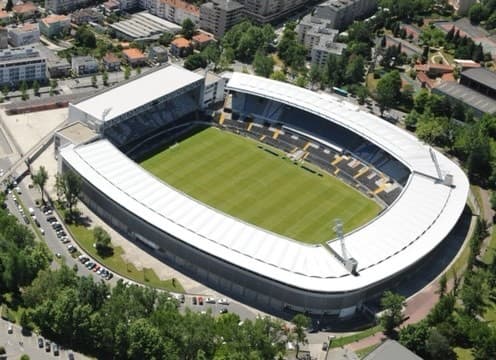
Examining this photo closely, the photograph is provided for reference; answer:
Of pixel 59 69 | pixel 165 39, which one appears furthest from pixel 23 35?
pixel 165 39

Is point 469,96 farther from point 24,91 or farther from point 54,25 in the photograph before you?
point 54,25

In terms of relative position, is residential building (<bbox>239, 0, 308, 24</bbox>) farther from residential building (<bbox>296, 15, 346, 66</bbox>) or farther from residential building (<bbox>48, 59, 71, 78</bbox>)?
residential building (<bbox>48, 59, 71, 78</bbox>)

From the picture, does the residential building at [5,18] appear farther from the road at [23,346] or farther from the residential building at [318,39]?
the road at [23,346]

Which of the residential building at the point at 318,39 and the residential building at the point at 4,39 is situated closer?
the residential building at the point at 4,39

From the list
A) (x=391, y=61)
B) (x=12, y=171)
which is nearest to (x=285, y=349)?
A: (x=12, y=171)

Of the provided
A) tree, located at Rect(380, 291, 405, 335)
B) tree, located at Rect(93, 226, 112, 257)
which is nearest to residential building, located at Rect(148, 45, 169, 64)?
tree, located at Rect(93, 226, 112, 257)

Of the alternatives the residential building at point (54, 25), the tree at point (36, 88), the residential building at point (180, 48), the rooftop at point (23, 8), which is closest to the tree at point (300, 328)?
the tree at point (36, 88)

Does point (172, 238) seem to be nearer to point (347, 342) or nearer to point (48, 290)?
point (48, 290)
